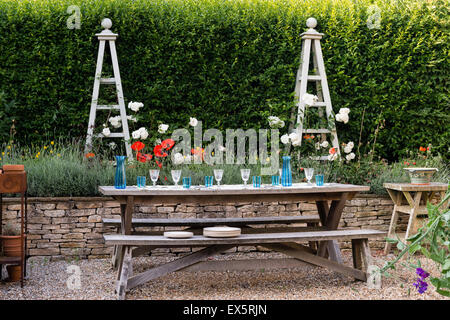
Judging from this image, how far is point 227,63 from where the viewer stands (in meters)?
6.48

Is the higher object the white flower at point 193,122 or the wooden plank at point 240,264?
the white flower at point 193,122

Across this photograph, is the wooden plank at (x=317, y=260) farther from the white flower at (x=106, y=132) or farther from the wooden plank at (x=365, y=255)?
the white flower at (x=106, y=132)

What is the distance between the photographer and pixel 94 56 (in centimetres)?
631

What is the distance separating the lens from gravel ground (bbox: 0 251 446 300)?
3.65 meters

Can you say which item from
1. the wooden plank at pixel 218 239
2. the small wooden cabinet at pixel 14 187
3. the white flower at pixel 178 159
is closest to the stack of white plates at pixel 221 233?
the wooden plank at pixel 218 239

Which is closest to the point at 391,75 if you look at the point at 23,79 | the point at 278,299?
the point at 278,299

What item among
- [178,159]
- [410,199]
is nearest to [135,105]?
[178,159]

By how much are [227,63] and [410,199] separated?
2857 mm

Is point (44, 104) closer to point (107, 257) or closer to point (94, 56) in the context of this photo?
point (94, 56)

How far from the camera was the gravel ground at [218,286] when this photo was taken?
3.65 m

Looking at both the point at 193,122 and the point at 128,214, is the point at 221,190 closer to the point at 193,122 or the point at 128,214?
the point at 128,214

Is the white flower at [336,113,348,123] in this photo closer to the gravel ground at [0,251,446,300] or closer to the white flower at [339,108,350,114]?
the white flower at [339,108,350,114]

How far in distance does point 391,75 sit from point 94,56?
3873 mm

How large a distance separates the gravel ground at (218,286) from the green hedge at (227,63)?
2.33 metres
